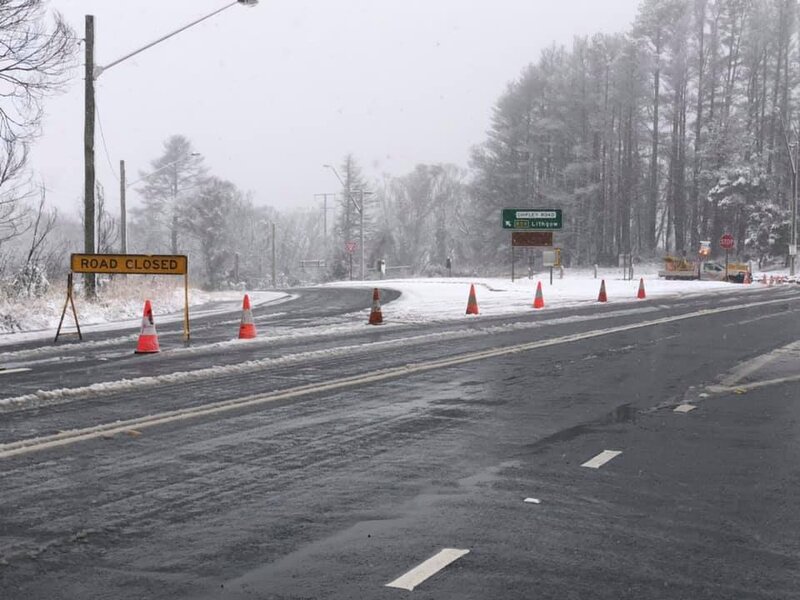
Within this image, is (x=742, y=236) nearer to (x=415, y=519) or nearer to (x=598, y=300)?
(x=598, y=300)

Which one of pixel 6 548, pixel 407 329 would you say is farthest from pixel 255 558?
pixel 407 329

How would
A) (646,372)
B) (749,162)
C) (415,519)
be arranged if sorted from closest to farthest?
(415,519)
(646,372)
(749,162)

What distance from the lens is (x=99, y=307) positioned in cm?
2209

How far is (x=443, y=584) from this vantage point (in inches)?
151

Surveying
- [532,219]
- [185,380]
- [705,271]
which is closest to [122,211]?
[532,219]

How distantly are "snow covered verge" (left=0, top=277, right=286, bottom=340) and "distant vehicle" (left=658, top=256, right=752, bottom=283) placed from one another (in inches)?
1270

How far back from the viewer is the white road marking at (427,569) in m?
3.84

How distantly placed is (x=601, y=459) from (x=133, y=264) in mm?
11482

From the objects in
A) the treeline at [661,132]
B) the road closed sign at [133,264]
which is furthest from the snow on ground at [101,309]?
the treeline at [661,132]

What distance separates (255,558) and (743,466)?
12.2ft

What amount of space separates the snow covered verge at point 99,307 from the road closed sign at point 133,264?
2.01 meters

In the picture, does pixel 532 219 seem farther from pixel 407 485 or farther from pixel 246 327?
pixel 407 485

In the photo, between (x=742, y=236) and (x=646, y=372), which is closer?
(x=646, y=372)

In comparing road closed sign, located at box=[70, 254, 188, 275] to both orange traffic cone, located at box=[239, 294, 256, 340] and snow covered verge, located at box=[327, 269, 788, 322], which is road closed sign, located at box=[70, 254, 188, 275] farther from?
snow covered verge, located at box=[327, 269, 788, 322]
